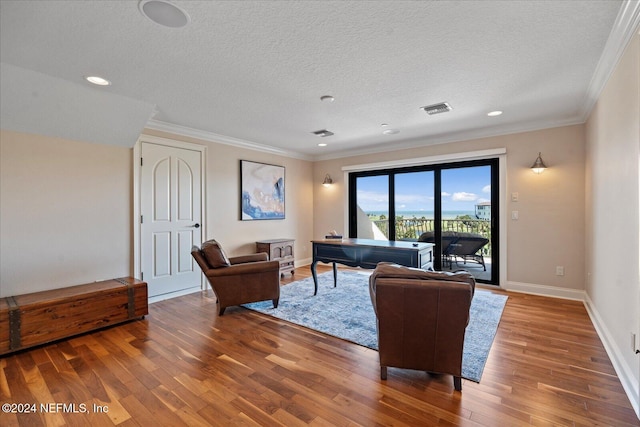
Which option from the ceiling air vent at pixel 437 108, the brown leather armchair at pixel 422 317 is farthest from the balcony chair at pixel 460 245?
the brown leather armchair at pixel 422 317

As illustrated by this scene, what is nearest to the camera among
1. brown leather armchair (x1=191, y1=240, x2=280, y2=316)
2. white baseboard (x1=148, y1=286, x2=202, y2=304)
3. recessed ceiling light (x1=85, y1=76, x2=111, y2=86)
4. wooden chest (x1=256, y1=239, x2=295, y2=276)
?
recessed ceiling light (x1=85, y1=76, x2=111, y2=86)

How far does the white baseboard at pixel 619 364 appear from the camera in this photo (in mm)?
1774

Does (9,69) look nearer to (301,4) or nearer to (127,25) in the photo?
(127,25)

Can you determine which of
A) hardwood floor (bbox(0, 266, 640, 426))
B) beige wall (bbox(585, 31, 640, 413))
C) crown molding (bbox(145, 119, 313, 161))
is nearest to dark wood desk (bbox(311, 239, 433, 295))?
hardwood floor (bbox(0, 266, 640, 426))

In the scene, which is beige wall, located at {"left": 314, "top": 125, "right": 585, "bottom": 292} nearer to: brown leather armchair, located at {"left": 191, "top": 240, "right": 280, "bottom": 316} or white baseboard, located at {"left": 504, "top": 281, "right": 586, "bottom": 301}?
white baseboard, located at {"left": 504, "top": 281, "right": 586, "bottom": 301}

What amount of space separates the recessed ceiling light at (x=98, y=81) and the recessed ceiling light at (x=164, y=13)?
127 cm

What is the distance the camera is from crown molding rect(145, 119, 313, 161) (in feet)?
13.1

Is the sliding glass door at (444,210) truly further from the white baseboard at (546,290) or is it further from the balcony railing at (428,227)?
the white baseboard at (546,290)

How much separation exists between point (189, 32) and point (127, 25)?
1.23 feet

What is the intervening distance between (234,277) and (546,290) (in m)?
4.20

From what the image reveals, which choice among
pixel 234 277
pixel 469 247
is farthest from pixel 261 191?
pixel 469 247

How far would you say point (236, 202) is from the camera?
16.5 feet

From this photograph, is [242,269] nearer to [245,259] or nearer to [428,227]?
[245,259]

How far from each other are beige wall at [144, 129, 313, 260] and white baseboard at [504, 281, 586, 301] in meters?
3.88
